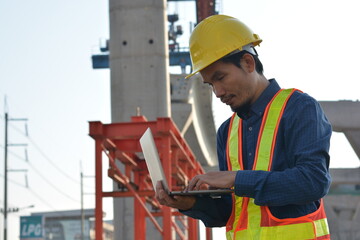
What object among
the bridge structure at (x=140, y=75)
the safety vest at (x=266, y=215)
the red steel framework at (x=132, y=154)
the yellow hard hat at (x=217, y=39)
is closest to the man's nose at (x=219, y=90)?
the yellow hard hat at (x=217, y=39)

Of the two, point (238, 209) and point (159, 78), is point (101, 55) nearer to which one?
point (159, 78)

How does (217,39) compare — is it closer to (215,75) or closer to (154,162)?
(215,75)

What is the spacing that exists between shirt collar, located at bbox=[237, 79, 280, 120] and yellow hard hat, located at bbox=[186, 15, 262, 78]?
0.24 m

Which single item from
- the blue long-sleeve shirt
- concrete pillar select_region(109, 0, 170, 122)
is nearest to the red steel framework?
concrete pillar select_region(109, 0, 170, 122)

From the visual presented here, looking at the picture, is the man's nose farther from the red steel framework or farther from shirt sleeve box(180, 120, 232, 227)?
the red steel framework

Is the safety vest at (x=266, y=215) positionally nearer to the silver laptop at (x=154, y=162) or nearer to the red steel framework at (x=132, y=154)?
the silver laptop at (x=154, y=162)

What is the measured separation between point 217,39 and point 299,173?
77 cm

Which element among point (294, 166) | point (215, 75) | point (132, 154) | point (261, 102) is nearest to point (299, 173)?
point (294, 166)

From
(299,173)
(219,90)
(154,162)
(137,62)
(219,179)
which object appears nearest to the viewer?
(299,173)

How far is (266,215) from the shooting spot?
386 centimetres

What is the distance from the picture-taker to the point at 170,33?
2537 inches

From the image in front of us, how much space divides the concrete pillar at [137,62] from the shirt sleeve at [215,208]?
23.4 meters

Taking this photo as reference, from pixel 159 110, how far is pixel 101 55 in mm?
36446

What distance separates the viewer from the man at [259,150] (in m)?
3.75
